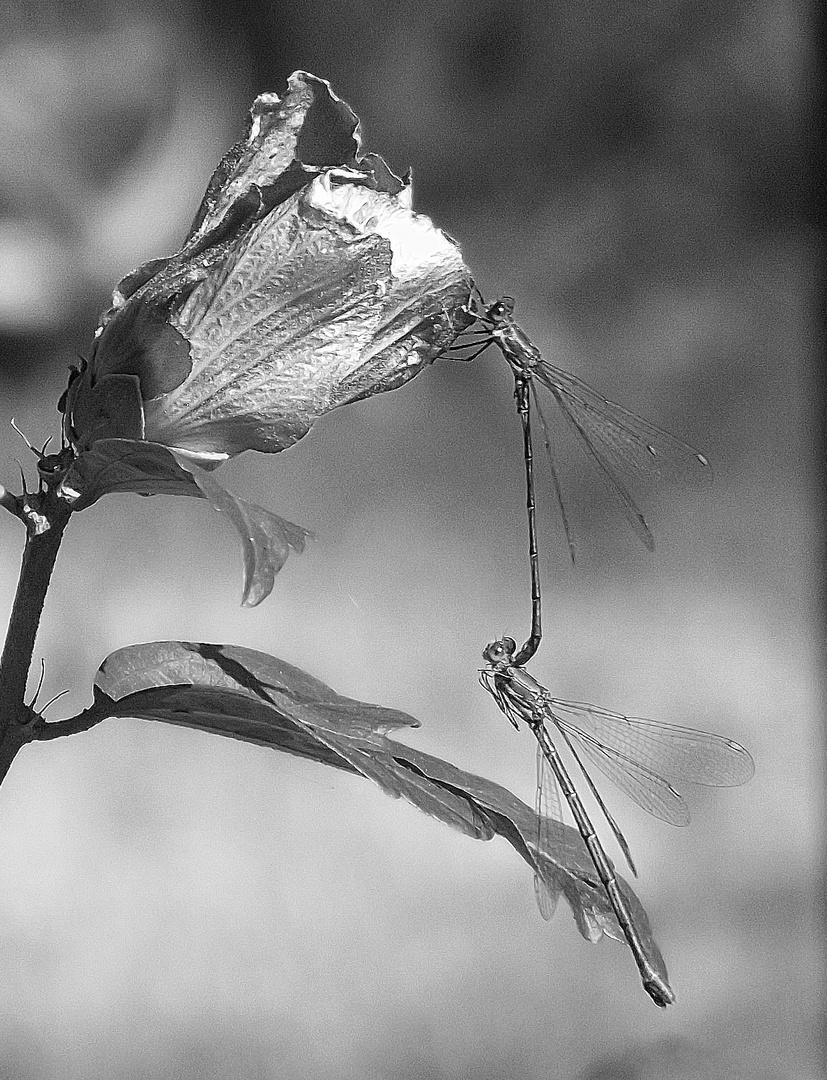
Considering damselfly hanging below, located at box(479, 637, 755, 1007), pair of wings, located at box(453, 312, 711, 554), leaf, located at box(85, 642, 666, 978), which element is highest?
pair of wings, located at box(453, 312, 711, 554)

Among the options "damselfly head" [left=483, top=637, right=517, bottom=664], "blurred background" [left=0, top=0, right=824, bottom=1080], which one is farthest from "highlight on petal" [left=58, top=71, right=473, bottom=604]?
"blurred background" [left=0, top=0, right=824, bottom=1080]

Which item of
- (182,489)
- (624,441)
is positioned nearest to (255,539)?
(182,489)

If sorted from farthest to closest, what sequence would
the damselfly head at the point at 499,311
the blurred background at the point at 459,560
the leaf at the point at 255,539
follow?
the blurred background at the point at 459,560, the damselfly head at the point at 499,311, the leaf at the point at 255,539

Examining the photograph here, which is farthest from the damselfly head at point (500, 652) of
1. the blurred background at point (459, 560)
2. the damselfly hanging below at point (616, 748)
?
the blurred background at point (459, 560)

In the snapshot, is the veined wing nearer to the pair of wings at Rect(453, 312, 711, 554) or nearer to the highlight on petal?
the pair of wings at Rect(453, 312, 711, 554)

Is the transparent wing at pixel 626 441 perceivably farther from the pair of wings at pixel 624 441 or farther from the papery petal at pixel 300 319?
the papery petal at pixel 300 319

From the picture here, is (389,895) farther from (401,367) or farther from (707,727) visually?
(401,367)
